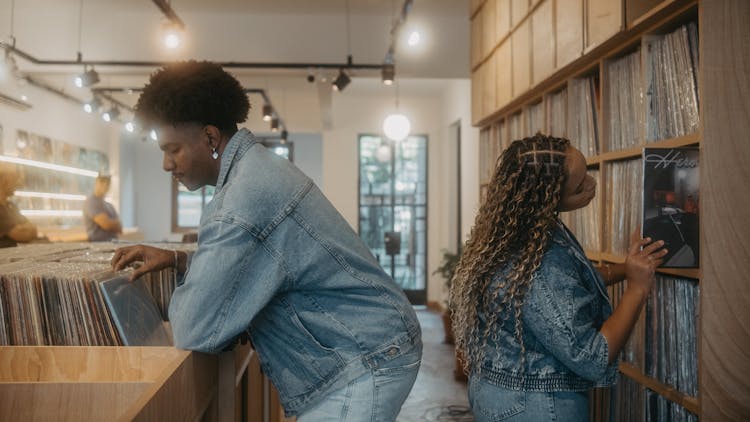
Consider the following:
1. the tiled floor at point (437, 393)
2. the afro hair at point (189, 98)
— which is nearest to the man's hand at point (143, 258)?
the afro hair at point (189, 98)

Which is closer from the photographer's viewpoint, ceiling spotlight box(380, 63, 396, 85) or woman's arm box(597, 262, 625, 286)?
woman's arm box(597, 262, 625, 286)

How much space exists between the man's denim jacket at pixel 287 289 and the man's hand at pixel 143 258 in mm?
254

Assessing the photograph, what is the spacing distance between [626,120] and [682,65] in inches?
14.6

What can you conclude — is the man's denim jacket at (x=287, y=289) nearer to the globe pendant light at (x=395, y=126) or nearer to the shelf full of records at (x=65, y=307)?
the shelf full of records at (x=65, y=307)

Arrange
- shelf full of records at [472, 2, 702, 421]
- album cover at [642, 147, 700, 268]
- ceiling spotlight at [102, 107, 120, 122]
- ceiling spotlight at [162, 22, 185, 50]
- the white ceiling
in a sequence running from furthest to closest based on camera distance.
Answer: ceiling spotlight at [102, 107, 120, 122]
the white ceiling
ceiling spotlight at [162, 22, 185, 50]
shelf full of records at [472, 2, 702, 421]
album cover at [642, 147, 700, 268]

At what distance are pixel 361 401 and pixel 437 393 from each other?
11.1 feet

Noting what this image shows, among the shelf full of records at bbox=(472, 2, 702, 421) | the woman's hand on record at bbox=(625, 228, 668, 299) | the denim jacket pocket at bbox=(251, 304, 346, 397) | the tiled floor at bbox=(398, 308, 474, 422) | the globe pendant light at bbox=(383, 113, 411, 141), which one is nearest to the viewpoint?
the denim jacket pocket at bbox=(251, 304, 346, 397)

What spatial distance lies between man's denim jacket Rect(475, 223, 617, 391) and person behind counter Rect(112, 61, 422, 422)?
244mm

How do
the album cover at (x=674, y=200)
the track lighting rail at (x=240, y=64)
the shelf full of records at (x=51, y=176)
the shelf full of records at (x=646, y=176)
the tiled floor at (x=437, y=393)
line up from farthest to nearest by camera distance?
the shelf full of records at (x=51, y=176)
the track lighting rail at (x=240, y=64)
the tiled floor at (x=437, y=393)
the shelf full of records at (x=646, y=176)
the album cover at (x=674, y=200)

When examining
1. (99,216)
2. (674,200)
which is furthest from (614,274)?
(99,216)

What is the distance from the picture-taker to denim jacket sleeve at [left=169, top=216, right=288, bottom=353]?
3.73 feet

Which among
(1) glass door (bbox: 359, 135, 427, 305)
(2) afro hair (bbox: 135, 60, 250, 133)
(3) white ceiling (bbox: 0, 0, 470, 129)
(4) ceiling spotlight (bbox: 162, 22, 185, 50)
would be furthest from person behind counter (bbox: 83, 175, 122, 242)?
(2) afro hair (bbox: 135, 60, 250, 133)

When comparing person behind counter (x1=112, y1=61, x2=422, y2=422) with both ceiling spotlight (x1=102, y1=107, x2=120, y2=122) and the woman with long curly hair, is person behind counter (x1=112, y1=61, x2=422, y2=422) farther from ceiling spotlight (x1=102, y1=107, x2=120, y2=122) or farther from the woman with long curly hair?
ceiling spotlight (x1=102, y1=107, x2=120, y2=122)

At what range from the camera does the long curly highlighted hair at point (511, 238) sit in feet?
4.62
